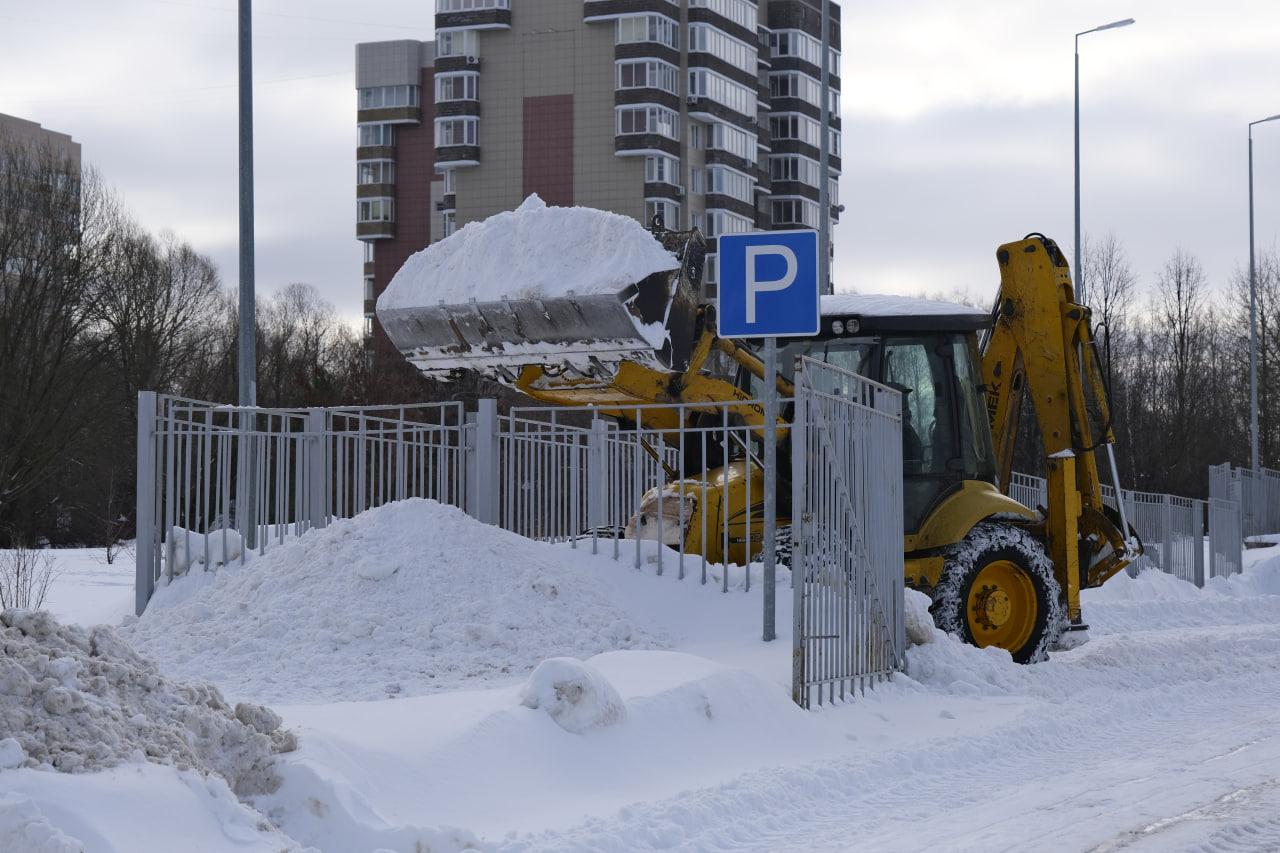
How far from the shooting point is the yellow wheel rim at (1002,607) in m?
12.5

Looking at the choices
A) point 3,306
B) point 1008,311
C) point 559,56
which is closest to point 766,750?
point 1008,311

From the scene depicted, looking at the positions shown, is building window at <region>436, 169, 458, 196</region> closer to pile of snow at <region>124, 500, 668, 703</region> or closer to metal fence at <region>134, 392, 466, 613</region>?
metal fence at <region>134, 392, 466, 613</region>

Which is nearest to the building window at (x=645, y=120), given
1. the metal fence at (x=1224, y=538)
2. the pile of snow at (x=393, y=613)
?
the metal fence at (x=1224, y=538)

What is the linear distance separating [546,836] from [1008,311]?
28.0 feet

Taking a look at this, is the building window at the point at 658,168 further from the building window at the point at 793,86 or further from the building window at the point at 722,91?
the building window at the point at 793,86

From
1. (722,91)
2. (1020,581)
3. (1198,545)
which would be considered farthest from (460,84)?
(1020,581)

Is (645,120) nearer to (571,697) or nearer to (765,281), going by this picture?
(765,281)

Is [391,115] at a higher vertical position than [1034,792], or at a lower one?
higher

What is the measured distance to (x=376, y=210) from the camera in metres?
86.6

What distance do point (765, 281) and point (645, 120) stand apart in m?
64.2

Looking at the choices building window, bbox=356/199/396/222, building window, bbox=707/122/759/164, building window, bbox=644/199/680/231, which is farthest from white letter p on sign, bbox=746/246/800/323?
building window, bbox=356/199/396/222

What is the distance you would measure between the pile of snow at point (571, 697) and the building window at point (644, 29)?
67.4 meters

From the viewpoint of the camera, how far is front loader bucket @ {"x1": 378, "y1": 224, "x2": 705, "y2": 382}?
38.6 ft

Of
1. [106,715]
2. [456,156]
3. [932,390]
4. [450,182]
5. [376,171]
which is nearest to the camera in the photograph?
[106,715]
